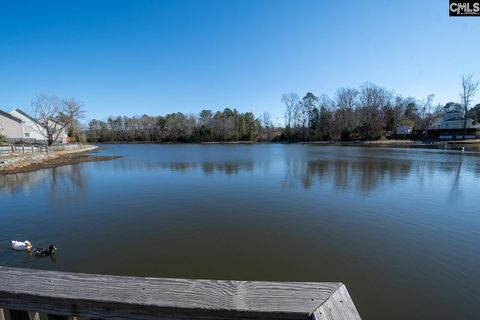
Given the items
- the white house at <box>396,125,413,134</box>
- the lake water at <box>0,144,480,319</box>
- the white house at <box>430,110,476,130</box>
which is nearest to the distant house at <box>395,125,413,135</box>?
the white house at <box>396,125,413,134</box>

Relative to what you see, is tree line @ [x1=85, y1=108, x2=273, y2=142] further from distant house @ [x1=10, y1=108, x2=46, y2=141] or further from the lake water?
the lake water

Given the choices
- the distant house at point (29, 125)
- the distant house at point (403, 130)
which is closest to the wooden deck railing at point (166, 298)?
the distant house at point (29, 125)

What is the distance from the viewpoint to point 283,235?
7.10 m

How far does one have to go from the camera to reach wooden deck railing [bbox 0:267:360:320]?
1126mm

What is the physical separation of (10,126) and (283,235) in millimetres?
59402

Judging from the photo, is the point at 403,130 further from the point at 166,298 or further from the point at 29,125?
the point at 29,125

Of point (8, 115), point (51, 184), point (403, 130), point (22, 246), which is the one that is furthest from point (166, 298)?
point (403, 130)

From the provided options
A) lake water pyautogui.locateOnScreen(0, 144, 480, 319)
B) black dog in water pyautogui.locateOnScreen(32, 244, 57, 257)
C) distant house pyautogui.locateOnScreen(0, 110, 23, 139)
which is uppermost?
distant house pyautogui.locateOnScreen(0, 110, 23, 139)

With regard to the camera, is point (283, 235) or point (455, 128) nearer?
point (283, 235)

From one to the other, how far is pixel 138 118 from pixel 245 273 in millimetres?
112523

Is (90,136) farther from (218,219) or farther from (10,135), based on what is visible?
(218,219)

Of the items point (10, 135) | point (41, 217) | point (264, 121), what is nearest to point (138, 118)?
point (264, 121)

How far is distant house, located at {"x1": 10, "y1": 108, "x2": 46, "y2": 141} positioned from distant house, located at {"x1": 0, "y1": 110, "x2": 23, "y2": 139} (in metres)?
1.65

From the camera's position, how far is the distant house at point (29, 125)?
50.2 metres
